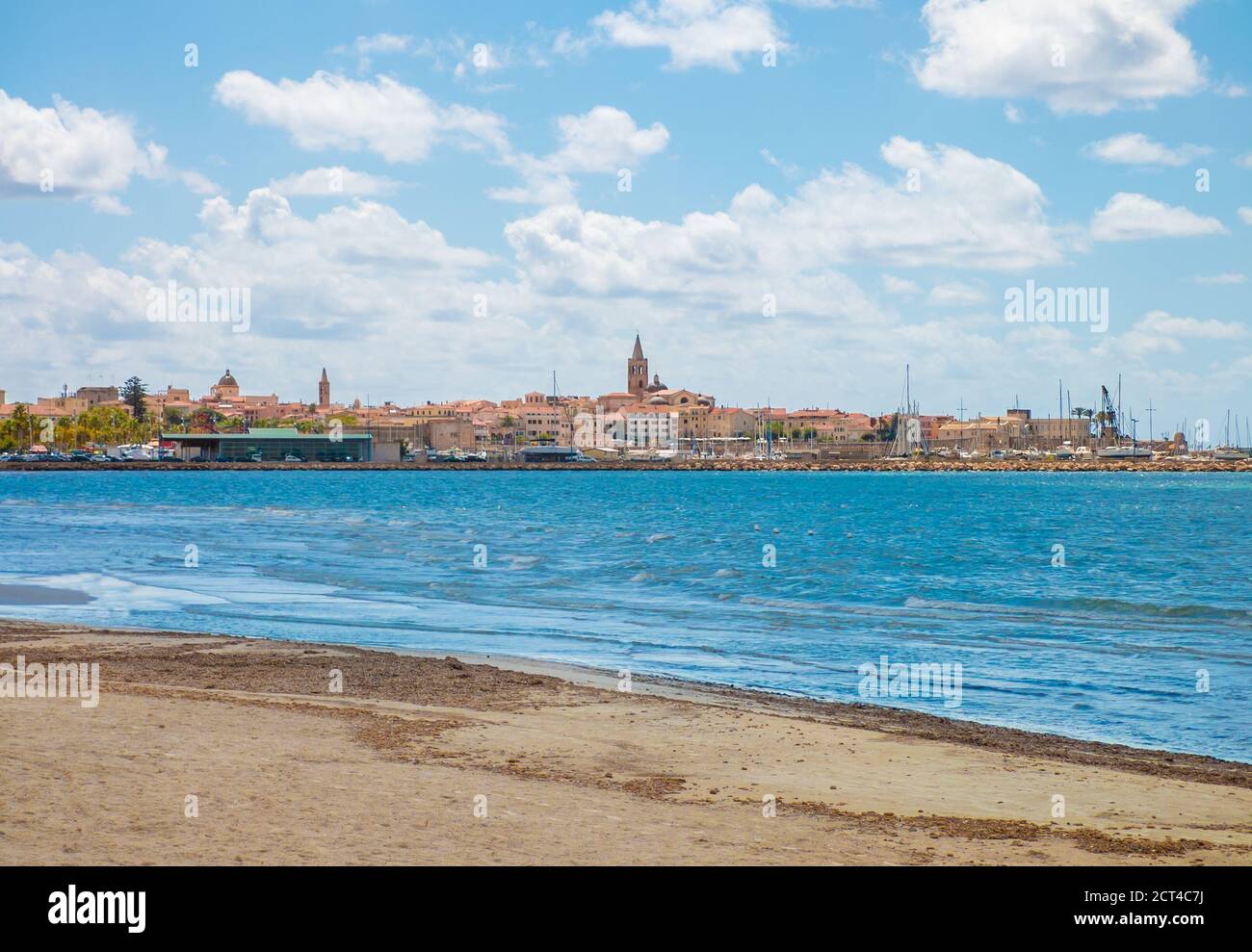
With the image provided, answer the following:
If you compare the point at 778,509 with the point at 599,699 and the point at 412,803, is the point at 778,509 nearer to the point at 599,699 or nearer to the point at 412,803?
the point at 599,699

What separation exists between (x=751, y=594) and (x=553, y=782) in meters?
21.5

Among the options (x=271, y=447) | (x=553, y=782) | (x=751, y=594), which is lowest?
(x=751, y=594)

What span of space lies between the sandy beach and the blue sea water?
2.78m

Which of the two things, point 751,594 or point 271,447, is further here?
point 271,447

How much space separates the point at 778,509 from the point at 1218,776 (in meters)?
72.7

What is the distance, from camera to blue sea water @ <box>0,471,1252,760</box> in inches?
739

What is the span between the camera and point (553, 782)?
1070 cm

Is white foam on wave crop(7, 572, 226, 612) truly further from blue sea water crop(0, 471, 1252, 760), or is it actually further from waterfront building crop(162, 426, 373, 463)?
waterfront building crop(162, 426, 373, 463)

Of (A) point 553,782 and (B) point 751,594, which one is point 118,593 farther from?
(A) point 553,782

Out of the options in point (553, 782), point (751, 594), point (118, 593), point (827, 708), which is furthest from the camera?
point (751, 594)

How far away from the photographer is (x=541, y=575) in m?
36.2

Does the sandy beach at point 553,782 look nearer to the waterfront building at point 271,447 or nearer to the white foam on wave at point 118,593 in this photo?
the white foam on wave at point 118,593

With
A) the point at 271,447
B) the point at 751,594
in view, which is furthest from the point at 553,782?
the point at 271,447
